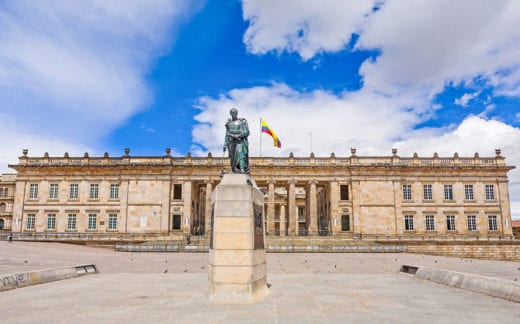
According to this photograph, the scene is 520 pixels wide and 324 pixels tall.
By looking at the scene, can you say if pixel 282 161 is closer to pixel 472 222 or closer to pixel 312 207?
pixel 312 207

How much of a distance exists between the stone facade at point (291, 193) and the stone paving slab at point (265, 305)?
3921 centimetres

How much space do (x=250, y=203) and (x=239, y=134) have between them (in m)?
2.15

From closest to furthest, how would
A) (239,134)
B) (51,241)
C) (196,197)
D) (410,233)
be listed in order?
1. (239,134)
2. (51,241)
3. (410,233)
4. (196,197)

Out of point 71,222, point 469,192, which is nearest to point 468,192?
point 469,192

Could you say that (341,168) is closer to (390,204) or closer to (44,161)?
(390,204)

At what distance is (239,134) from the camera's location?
35.2 feet

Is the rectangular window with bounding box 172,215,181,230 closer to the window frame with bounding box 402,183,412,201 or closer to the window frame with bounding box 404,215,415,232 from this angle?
the window frame with bounding box 404,215,415,232

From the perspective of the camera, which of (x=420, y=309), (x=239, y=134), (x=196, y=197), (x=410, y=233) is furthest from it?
(x=196, y=197)

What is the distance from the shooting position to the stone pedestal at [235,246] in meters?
9.19

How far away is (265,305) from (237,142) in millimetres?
4478

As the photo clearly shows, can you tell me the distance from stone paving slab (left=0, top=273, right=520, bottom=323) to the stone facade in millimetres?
39208

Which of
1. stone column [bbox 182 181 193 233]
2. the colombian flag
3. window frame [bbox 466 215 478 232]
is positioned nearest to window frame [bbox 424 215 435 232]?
window frame [bbox 466 215 478 232]

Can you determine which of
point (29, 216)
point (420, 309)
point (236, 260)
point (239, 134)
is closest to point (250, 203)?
point (236, 260)

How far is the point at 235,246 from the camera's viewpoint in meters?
9.42
